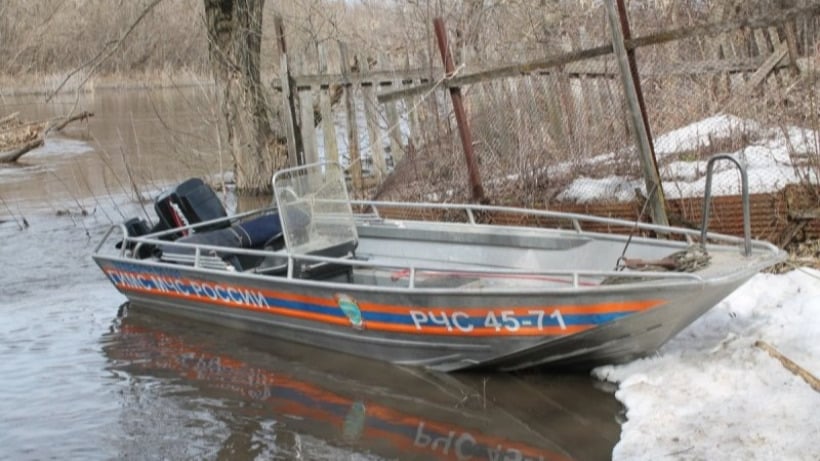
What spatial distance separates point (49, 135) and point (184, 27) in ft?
18.7

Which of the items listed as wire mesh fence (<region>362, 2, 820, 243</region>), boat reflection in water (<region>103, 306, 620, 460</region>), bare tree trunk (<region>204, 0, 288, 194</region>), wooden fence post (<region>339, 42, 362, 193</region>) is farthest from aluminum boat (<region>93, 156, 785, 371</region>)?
bare tree trunk (<region>204, 0, 288, 194</region>)

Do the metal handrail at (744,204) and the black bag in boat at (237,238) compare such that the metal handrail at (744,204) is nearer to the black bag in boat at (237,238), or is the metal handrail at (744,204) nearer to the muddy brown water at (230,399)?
the muddy brown water at (230,399)

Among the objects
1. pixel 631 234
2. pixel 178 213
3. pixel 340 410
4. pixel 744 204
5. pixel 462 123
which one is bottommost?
pixel 340 410

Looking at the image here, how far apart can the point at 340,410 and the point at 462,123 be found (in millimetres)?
3797

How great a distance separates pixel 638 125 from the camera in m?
8.60

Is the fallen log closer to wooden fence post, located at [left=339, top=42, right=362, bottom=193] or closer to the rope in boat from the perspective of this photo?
wooden fence post, located at [left=339, top=42, right=362, bottom=193]

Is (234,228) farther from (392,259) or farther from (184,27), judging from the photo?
(184,27)

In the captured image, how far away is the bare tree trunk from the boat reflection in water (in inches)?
301

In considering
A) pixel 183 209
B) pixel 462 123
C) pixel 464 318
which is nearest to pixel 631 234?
pixel 464 318

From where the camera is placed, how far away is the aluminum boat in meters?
7.08

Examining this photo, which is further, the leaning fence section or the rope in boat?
the leaning fence section

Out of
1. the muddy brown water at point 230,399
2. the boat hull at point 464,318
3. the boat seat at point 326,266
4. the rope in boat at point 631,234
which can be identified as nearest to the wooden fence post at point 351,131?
the muddy brown water at point 230,399

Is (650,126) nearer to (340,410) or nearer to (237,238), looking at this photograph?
(237,238)

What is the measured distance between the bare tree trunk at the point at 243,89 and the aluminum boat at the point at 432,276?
521 cm
